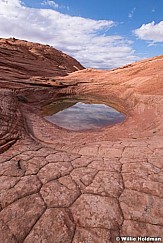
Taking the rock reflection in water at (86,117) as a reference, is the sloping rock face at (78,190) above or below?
below

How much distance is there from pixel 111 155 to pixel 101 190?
3.47ft

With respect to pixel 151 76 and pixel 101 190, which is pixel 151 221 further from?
pixel 151 76

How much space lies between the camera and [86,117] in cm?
714

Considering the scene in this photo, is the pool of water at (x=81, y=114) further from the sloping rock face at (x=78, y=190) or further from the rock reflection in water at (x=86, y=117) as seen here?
the sloping rock face at (x=78, y=190)

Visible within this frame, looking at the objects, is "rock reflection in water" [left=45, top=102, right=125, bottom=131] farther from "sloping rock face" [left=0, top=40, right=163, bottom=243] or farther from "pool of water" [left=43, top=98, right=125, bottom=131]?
"sloping rock face" [left=0, top=40, right=163, bottom=243]

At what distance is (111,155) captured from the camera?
3.18 m

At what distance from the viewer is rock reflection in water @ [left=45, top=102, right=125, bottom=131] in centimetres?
619

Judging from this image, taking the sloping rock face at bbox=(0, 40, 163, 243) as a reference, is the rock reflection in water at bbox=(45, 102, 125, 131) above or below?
above

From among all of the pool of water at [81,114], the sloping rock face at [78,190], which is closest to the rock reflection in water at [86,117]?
the pool of water at [81,114]

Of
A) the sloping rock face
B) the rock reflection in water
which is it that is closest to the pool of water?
the rock reflection in water

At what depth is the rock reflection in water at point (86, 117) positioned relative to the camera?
6.19 metres

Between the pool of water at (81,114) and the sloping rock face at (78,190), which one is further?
the pool of water at (81,114)

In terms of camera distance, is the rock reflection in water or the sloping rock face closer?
the sloping rock face

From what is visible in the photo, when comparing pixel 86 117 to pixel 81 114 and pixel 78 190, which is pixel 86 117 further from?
pixel 78 190
